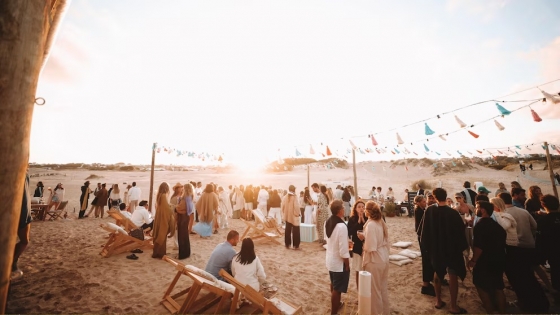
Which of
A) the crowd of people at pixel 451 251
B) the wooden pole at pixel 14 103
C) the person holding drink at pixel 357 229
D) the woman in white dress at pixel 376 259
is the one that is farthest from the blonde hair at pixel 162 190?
the wooden pole at pixel 14 103

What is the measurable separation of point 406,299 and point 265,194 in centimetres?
886

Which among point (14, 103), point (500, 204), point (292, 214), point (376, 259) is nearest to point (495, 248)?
point (500, 204)

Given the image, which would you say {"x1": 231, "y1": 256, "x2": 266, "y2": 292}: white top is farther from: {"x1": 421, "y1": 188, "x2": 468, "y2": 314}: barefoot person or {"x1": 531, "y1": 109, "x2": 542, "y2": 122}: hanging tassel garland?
{"x1": 531, "y1": 109, "x2": 542, "y2": 122}: hanging tassel garland

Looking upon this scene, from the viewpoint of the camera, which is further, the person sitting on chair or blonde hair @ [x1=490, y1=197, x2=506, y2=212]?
blonde hair @ [x1=490, y1=197, x2=506, y2=212]

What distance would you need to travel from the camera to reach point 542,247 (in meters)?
4.20

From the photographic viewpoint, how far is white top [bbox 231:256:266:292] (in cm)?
383

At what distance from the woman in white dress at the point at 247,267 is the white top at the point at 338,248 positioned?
1.16m

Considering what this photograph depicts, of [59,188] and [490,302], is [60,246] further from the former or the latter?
[490,302]

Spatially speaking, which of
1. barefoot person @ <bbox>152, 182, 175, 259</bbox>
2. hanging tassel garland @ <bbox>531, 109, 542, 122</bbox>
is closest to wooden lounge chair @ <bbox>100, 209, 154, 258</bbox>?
barefoot person @ <bbox>152, 182, 175, 259</bbox>

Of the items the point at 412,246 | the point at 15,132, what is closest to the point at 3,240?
the point at 15,132

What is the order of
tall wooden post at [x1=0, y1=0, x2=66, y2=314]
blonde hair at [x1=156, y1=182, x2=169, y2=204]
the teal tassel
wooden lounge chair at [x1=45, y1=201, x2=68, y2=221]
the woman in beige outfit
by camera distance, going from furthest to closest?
wooden lounge chair at [x1=45, y1=201, x2=68, y2=221] → the woman in beige outfit → the teal tassel → blonde hair at [x1=156, y1=182, x2=169, y2=204] → tall wooden post at [x1=0, y1=0, x2=66, y2=314]

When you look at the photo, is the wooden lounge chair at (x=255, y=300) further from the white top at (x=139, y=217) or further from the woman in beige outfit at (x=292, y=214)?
the white top at (x=139, y=217)

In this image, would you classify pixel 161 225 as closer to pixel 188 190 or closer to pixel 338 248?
pixel 188 190

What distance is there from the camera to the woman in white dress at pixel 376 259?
360 centimetres
